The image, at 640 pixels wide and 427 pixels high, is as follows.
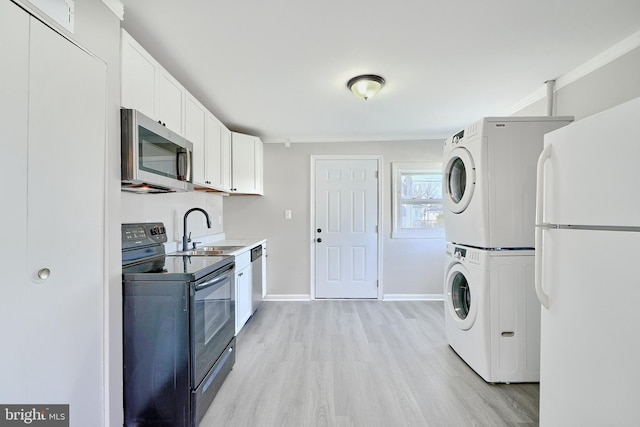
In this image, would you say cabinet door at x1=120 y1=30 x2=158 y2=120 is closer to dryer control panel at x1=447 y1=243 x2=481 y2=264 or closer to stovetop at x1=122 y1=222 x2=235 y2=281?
stovetop at x1=122 y1=222 x2=235 y2=281

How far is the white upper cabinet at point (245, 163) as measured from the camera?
327 centimetres

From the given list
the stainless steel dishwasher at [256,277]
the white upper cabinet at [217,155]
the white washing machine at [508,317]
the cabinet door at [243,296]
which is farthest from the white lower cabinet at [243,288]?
the white washing machine at [508,317]

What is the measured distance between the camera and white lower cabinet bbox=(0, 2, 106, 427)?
0.92 meters

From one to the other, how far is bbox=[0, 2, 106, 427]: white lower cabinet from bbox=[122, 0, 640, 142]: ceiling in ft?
2.20

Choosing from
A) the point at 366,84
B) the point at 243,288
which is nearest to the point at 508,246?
the point at 366,84

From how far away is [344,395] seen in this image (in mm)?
1816

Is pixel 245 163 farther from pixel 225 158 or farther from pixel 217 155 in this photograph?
pixel 217 155

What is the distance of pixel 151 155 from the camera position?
1.58 m

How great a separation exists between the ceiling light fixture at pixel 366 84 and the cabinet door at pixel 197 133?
135 cm

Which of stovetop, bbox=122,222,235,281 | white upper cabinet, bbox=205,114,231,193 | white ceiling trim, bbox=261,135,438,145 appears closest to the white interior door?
white ceiling trim, bbox=261,135,438,145

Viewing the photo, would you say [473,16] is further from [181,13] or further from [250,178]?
[250,178]

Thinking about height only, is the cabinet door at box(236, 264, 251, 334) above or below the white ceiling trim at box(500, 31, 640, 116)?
below

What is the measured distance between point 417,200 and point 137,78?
3434 mm

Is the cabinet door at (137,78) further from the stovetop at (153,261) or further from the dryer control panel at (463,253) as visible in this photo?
the dryer control panel at (463,253)
